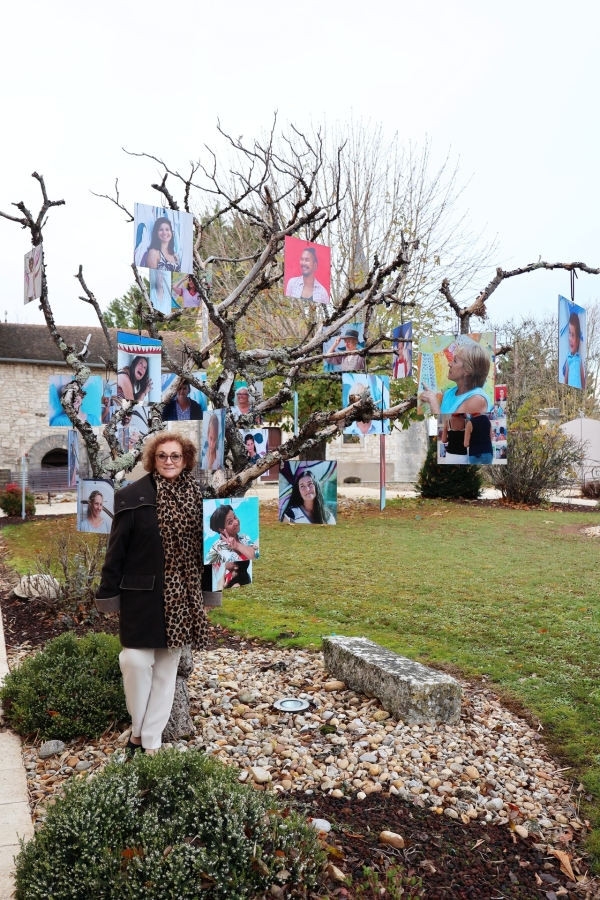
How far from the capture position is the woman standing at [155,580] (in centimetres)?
373

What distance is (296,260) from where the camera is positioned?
14.1 ft

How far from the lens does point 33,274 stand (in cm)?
468

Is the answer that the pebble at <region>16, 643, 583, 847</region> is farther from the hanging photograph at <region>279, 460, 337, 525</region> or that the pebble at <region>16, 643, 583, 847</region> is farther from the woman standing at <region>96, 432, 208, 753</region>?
the hanging photograph at <region>279, 460, 337, 525</region>

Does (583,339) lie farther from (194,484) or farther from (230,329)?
(194,484)

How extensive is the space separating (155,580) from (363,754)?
169 centimetres

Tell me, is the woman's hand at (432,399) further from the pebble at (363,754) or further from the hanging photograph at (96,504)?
the hanging photograph at (96,504)

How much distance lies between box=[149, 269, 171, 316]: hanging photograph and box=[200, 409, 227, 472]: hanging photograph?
0.79 meters

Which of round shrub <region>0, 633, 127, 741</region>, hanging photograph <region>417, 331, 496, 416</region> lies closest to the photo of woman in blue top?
hanging photograph <region>417, 331, 496, 416</region>

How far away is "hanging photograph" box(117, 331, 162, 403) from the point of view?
468 centimetres

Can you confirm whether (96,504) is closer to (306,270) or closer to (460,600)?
(306,270)

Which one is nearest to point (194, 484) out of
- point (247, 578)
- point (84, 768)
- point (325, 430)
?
point (247, 578)

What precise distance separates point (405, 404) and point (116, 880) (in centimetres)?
287

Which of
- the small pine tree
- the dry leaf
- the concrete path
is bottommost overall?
the dry leaf

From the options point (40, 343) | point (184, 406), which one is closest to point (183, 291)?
→ point (184, 406)
